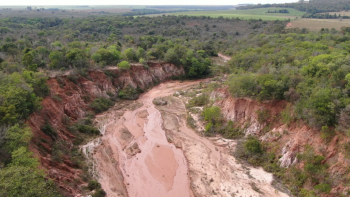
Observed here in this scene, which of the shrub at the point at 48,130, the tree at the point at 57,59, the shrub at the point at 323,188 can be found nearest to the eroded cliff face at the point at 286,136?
the shrub at the point at 323,188

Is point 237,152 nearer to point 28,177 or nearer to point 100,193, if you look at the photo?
point 100,193

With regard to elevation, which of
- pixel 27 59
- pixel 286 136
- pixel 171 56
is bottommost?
pixel 286 136

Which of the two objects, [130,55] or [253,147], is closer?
[253,147]

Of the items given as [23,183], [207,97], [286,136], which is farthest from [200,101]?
[23,183]

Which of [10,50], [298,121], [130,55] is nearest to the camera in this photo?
[298,121]

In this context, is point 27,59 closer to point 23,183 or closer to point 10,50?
point 10,50

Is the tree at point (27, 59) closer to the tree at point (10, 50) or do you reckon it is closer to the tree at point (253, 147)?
the tree at point (10, 50)
